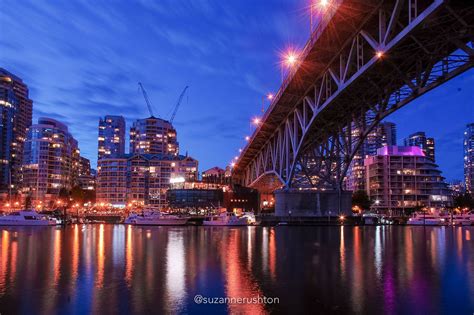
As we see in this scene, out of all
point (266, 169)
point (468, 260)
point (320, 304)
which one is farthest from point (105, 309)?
point (266, 169)

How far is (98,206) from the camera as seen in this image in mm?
173500

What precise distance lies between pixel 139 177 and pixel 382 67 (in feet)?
495

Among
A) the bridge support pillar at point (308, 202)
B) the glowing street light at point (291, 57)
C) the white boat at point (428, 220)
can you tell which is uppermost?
the glowing street light at point (291, 57)

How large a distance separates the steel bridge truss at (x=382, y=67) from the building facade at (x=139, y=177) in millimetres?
105316

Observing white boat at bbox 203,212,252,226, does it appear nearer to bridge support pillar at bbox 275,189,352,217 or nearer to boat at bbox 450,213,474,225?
bridge support pillar at bbox 275,189,352,217

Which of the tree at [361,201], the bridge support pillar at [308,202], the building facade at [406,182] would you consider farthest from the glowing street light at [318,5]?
the building facade at [406,182]

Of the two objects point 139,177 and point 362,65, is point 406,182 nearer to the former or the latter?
point 139,177

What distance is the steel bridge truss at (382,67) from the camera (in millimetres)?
29250

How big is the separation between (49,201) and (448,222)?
504 ft

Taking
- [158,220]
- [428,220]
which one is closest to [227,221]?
[158,220]

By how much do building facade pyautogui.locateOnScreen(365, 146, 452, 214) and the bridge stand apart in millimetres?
69476

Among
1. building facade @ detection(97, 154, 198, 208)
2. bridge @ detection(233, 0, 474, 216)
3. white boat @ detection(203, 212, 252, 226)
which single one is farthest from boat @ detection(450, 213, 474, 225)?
building facade @ detection(97, 154, 198, 208)

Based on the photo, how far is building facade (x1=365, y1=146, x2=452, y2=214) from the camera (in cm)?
14025

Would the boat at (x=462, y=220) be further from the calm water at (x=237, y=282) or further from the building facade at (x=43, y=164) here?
the building facade at (x=43, y=164)
